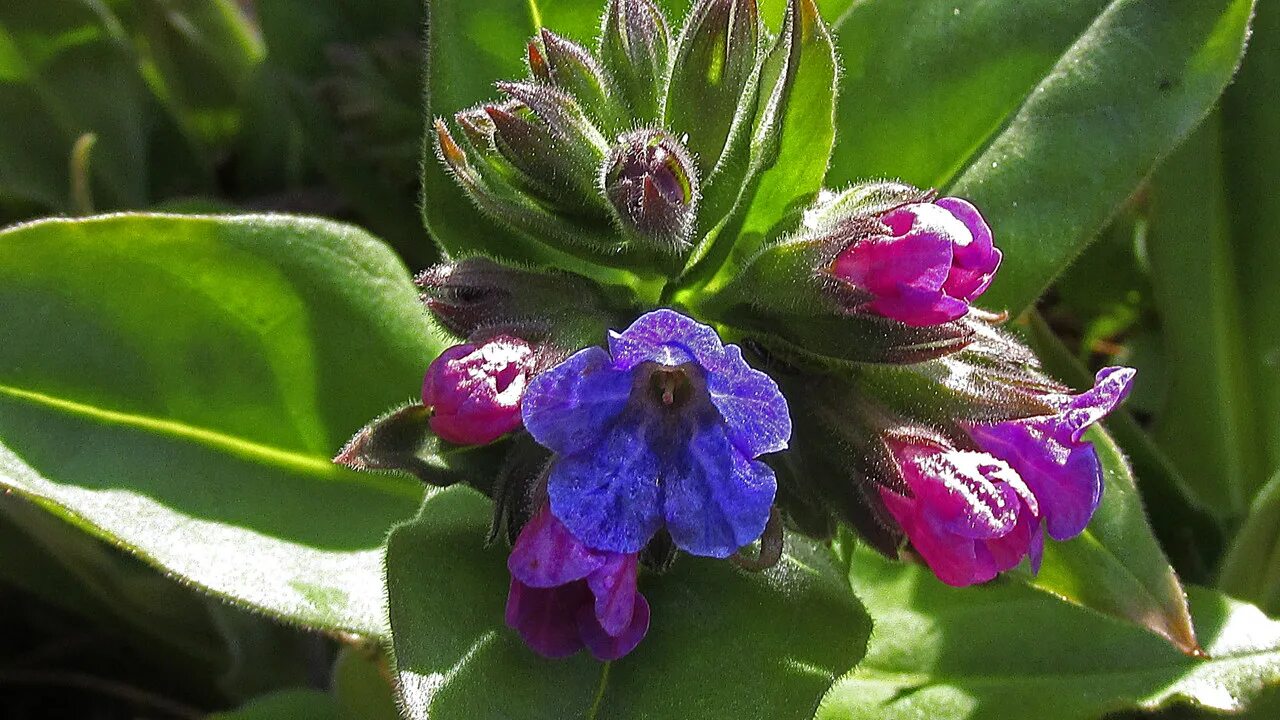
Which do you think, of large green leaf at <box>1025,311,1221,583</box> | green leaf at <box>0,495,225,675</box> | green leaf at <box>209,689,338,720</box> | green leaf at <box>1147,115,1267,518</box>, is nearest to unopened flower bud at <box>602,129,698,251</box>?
large green leaf at <box>1025,311,1221,583</box>

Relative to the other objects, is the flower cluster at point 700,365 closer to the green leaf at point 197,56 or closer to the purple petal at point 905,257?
the purple petal at point 905,257

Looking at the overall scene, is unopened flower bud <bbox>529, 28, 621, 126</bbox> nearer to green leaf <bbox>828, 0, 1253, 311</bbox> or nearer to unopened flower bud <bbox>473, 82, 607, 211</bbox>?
unopened flower bud <bbox>473, 82, 607, 211</bbox>

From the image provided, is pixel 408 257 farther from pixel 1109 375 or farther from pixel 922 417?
pixel 1109 375

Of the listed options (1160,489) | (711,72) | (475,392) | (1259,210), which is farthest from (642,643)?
(1259,210)

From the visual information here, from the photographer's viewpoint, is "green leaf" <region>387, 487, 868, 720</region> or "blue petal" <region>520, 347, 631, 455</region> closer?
"blue petal" <region>520, 347, 631, 455</region>

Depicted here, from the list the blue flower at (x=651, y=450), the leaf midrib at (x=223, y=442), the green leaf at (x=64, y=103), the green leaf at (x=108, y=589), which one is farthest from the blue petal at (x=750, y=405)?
the green leaf at (x=64, y=103)

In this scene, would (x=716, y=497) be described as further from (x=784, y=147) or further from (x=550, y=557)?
(x=784, y=147)
